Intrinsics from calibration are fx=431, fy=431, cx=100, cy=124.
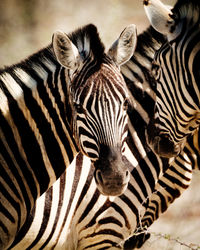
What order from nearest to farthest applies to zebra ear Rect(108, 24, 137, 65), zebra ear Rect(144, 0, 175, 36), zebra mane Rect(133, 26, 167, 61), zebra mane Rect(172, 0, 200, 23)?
1. zebra ear Rect(108, 24, 137, 65)
2. zebra mane Rect(172, 0, 200, 23)
3. zebra ear Rect(144, 0, 175, 36)
4. zebra mane Rect(133, 26, 167, 61)

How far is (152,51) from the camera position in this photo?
5180 millimetres

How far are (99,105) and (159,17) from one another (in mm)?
1336

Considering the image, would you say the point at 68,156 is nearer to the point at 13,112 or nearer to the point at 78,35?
the point at 13,112

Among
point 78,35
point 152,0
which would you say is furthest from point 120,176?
point 152,0

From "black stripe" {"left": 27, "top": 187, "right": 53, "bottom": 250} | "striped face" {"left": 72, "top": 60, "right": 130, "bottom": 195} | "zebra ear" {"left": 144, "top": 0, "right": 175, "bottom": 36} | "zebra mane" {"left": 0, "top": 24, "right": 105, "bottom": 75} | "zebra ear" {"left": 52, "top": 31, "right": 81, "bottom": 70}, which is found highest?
"zebra ear" {"left": 144, "top": 0, "right": 175, "bottom": 36}

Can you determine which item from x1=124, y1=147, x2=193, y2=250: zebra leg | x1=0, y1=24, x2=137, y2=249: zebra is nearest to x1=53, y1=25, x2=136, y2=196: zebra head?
x1=0, y1=24, x2=137, y2=249: zebra

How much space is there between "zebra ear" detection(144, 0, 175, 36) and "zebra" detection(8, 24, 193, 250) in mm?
623

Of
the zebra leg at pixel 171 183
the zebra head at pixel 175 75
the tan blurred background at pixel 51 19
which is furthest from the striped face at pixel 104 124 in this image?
the tan blurred background at pixel 51 19

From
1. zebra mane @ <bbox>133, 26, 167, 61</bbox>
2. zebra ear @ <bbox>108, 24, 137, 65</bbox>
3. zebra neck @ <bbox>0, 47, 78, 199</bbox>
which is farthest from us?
zebra mane @ <bbox>133, 26, 167, 61</bbox>

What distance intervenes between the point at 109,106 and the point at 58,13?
11.1 m

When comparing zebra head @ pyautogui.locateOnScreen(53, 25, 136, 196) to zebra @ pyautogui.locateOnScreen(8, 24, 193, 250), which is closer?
zebra head @ pyautogui.locateOnScreen(53, 25, 136, 196)

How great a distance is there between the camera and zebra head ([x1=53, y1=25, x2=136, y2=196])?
3746 millimetres

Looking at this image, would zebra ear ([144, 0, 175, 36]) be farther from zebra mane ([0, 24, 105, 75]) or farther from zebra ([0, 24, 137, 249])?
zebra mane ([0, 24, 105, 75])

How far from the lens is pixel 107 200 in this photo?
466 centimetres
